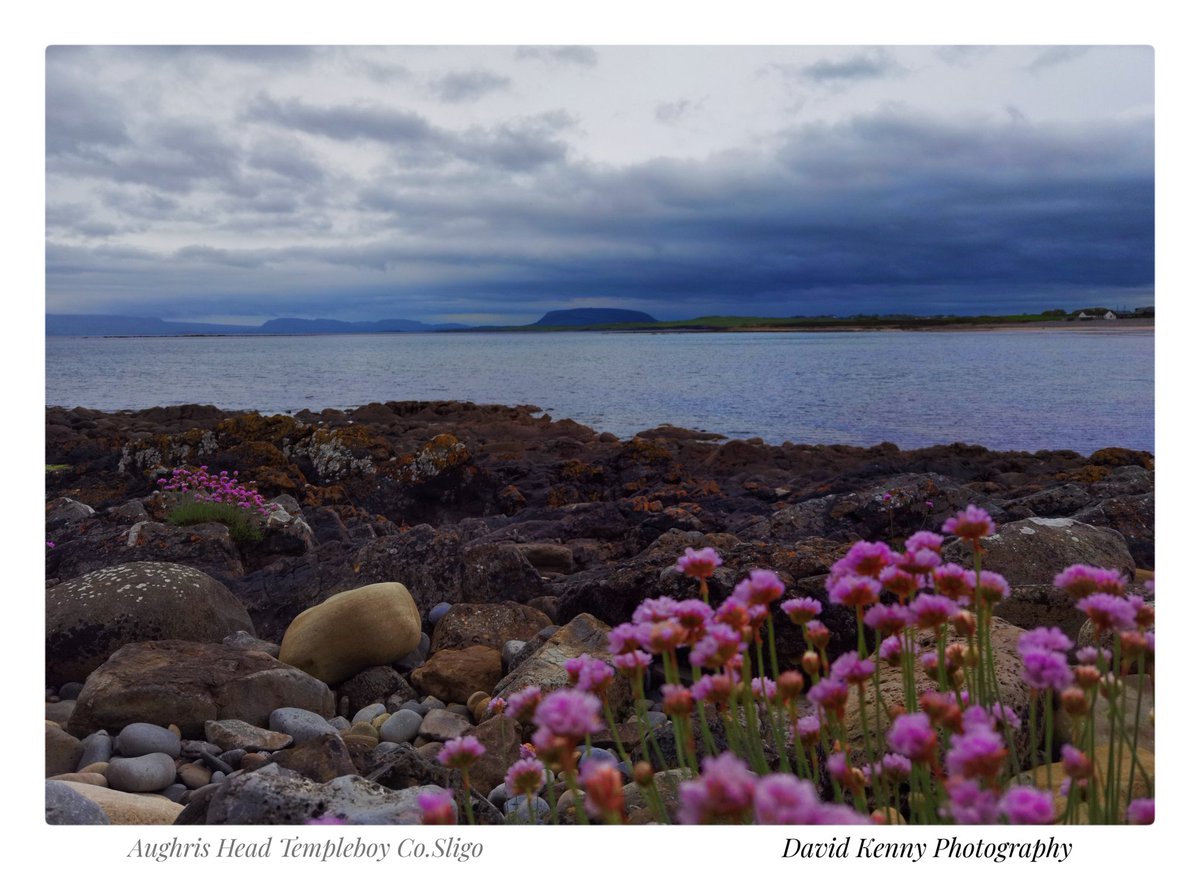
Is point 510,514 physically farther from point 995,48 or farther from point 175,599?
point 995,48

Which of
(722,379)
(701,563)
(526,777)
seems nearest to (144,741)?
(526,777)

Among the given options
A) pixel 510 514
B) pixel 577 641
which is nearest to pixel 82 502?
pixel 510 514

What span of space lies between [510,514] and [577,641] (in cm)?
433

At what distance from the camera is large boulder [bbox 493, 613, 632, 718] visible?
425 cm

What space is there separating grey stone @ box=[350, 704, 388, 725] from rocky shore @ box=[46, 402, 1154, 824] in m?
0.02

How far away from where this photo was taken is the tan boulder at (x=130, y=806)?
10.5 ft

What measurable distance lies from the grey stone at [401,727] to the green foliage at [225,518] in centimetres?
310

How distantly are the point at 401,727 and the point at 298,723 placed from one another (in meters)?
0.51

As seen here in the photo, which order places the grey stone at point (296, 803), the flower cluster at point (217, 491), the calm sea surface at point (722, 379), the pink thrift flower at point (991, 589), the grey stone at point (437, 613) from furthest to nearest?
the flower cluster at point (217, 491) < the calm sea surface at point (722, 379) < the grey stone at point (437, 613) < the grey stone at point (296, 803) < the pink thrift flower at point (991, 589)

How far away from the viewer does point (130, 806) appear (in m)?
3.24

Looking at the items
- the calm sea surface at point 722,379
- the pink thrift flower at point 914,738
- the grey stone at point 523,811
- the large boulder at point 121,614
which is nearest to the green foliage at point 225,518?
the calm sea surface at point 722,379

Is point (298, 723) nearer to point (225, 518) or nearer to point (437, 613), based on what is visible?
point (437, 613)
